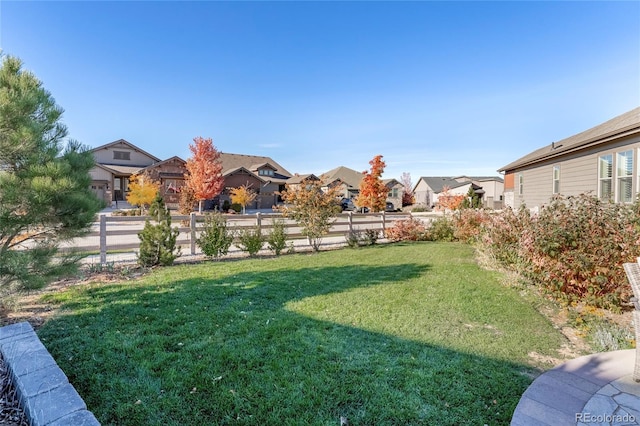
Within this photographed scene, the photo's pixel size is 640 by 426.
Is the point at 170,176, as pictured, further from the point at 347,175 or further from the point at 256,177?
the point at 347,175

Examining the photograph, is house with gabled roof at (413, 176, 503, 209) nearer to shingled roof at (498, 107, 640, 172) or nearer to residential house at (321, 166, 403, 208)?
residential house at (321, 166, 403, 208)

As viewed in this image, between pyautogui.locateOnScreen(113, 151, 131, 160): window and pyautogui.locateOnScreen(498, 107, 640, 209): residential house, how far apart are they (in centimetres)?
3319

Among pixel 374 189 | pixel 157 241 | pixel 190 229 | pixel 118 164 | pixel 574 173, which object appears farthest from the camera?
pixel 118 164

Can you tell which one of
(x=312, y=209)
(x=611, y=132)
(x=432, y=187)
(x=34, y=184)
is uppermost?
(x=432, y=187)

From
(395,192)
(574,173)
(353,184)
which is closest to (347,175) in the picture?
(353,184)

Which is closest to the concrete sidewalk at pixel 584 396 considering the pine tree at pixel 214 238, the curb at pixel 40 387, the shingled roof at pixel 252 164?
the curb at pixel 40 387

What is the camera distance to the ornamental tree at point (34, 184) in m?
3.59

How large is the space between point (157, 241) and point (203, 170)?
62.5 ft

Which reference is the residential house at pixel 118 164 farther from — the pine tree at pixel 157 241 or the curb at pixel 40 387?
the curb at pixel 40 387

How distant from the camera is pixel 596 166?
10117mm

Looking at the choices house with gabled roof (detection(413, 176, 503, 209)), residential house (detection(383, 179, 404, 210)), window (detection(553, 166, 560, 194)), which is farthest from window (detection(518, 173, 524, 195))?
residential house (detection(383, 179, 404, 210))

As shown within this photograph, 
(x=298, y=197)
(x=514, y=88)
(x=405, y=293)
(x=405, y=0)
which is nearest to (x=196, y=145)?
(x=298, y=197)

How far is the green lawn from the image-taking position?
2338 mm

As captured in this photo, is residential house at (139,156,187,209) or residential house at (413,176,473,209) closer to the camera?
residential house at (139,156,187,209)
